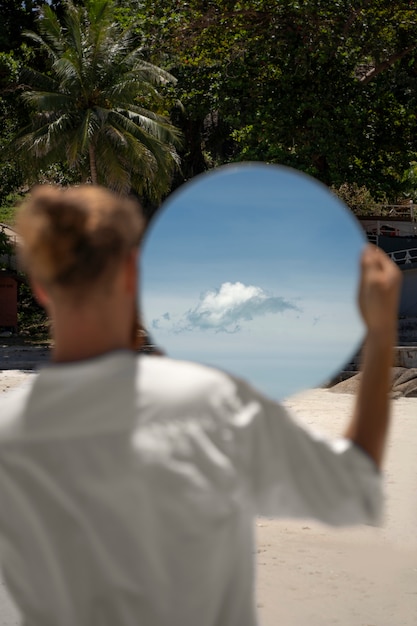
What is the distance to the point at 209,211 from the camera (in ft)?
6.50

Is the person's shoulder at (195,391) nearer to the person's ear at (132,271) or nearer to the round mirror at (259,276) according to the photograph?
the person's ear at (132,271)

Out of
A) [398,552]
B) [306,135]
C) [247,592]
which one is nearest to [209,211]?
[247,592]

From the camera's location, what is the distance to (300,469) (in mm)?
1352

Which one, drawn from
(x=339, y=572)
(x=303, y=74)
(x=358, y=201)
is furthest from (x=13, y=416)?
(x=358, y=201)

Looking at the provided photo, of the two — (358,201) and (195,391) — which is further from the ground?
(358,201)

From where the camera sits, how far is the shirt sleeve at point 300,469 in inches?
52.2

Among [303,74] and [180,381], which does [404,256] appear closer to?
[303,74]

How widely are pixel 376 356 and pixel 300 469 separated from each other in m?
0.21

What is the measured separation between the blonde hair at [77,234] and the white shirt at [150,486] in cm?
13

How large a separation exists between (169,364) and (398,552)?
25.6 feet

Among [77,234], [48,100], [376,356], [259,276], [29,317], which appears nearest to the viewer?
[77,234]

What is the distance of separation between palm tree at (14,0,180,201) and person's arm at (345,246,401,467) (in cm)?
2682

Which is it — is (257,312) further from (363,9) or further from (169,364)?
(363,9)

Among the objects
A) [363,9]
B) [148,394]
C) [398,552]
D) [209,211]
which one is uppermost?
[363,9]
